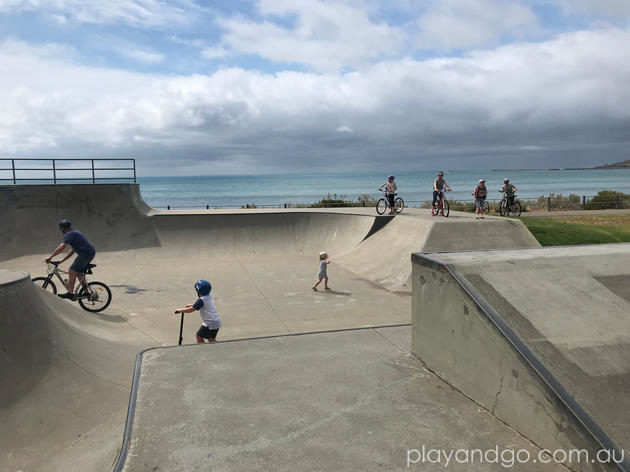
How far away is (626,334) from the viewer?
3.67 m

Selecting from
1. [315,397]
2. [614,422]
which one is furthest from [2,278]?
[614,422]

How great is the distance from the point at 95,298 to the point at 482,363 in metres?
8.44

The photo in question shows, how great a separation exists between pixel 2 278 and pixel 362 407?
5.31m

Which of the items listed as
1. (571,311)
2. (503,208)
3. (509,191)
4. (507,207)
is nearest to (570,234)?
(509,191)

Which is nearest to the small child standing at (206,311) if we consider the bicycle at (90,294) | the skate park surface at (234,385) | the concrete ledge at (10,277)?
the skate park surface at (234,385)

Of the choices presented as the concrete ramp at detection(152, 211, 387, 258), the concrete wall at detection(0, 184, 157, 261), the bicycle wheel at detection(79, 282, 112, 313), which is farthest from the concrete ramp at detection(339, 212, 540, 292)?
the concrete wall at detection(0, 184, 157, 261)

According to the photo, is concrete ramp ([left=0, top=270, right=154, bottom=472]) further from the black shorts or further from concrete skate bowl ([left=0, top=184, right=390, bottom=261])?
concrete skate bowl ([left=0, top=184, right=390, bottom=261])

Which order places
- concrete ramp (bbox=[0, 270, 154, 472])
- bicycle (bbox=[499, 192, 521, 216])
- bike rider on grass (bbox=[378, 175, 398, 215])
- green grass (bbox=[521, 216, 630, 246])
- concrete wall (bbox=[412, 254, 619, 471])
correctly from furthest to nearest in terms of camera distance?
bicycle (bbox=[499, 192, 521, 216]) < bike rider on grass (bbox=[378, 175, 398, 215]) < green grass (bbox=[521, 216, 630, 246]) < concrete ramp (bbox=[0, 270, 154, 472]) < concrete wall (bbox=[412, 254, 619, 471])

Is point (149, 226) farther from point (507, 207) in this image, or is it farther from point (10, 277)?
point (507, 207)

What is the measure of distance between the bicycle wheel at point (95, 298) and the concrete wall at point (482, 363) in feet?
24.2

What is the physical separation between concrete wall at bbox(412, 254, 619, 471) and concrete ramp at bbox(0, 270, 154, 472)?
3.11 metres

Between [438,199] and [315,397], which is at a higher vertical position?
[438,199]

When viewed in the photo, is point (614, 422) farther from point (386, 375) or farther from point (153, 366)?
point (153, 366)

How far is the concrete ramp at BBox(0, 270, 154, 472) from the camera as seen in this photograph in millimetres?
4434
